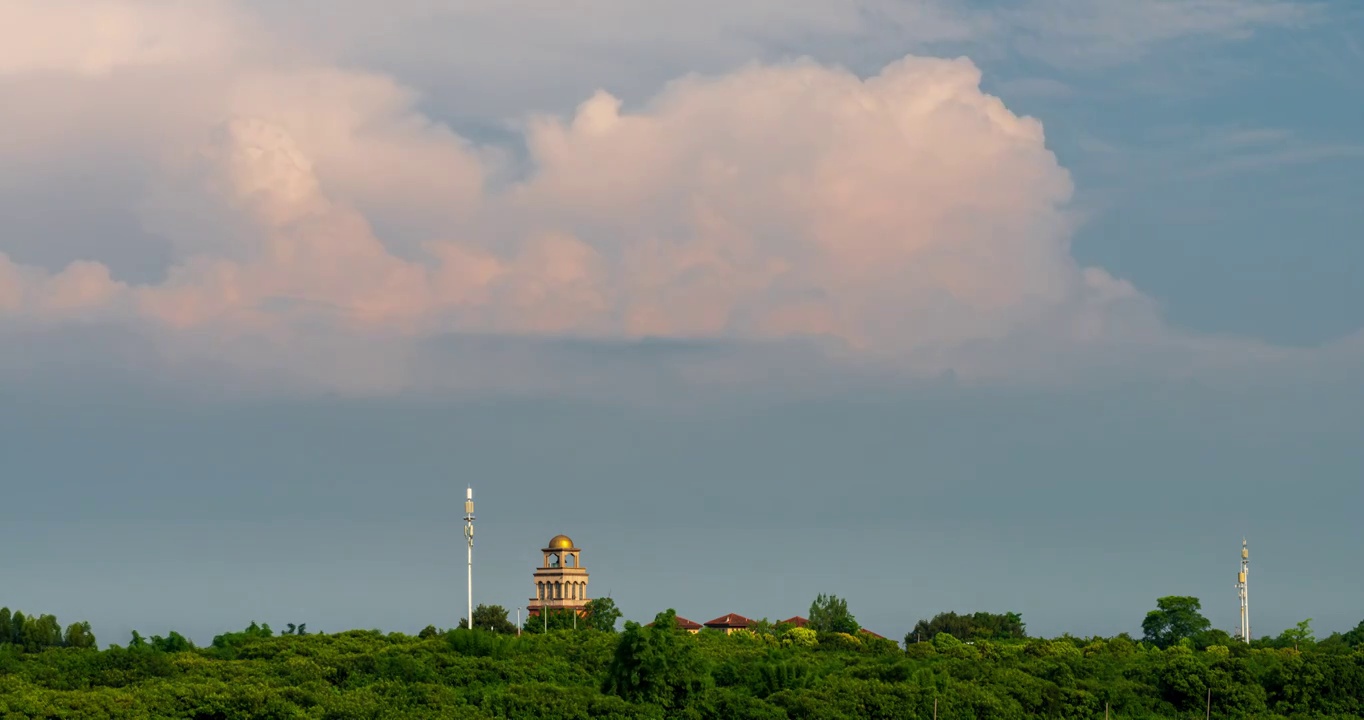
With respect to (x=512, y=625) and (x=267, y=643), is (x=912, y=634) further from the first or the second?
(x=267, y=643)

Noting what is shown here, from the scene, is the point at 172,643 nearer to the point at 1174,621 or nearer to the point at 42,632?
the point at 42,632

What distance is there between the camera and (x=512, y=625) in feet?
398

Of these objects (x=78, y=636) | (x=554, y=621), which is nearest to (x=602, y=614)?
(x=554, y=621)

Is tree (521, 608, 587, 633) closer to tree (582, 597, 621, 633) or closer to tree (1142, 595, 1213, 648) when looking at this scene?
tree (582, 597, 621, 633)

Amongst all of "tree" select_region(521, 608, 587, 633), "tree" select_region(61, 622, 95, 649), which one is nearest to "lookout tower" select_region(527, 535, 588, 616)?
"tree" select_region(521, 608, 587, 633)

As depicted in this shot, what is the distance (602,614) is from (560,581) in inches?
470

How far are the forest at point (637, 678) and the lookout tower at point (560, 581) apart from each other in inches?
1389

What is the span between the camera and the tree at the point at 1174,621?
122 metres

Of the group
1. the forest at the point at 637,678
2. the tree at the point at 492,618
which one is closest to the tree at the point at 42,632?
the forest at the point at 637,678

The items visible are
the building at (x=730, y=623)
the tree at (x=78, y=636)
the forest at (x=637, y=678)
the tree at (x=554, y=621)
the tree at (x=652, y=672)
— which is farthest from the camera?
the building at (x=730, y=623)

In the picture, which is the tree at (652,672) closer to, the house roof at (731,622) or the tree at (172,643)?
the tree at (172,643)

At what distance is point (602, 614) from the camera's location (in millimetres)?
127000

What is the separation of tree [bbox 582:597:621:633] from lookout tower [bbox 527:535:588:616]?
712 cm

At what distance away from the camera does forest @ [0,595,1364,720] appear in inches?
2515
